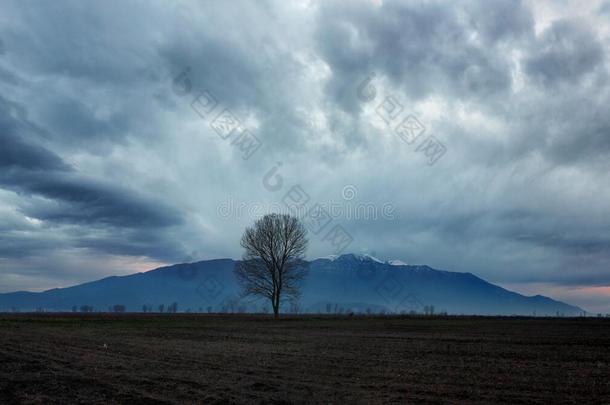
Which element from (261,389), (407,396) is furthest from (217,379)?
(407,396)

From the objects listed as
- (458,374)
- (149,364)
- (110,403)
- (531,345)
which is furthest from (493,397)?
(531,345)

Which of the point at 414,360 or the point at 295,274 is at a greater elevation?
the point at 295,274

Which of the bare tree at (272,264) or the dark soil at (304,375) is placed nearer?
the dark soil at (304,375)

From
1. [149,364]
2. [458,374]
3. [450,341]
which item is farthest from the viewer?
[450,341]

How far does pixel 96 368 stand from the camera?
19500mm

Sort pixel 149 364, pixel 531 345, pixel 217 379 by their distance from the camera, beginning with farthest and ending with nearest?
pixel 531 345 → pixel 149 364 → pixel 217 379

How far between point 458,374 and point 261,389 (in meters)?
8.23

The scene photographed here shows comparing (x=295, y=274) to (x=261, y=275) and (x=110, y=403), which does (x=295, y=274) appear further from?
(x=110, y=403)

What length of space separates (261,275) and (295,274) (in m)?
6.10

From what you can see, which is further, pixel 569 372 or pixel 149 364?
pixel 149 364

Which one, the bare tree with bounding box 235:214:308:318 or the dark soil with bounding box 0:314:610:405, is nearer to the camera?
the dark soil with bounding box 0:314:610:405

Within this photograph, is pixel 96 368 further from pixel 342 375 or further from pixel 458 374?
pixel 458 374

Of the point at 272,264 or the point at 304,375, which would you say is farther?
the point at 272,264

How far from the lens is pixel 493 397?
14.6 meters
